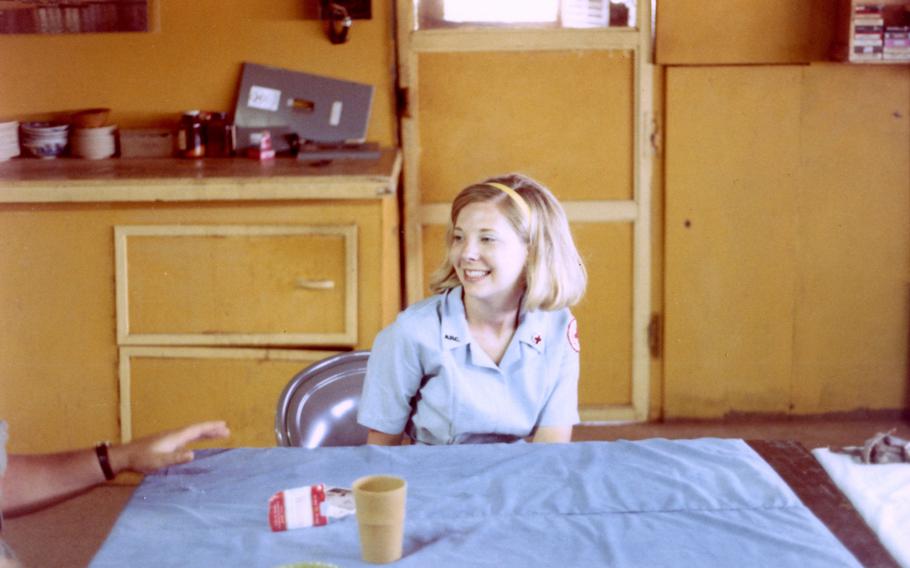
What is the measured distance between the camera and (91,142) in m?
3.99

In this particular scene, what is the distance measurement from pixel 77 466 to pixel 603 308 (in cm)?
267

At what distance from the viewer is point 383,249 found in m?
3.55

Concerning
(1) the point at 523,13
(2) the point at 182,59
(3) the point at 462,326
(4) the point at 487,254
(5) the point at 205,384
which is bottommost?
(5) the point at 205,384

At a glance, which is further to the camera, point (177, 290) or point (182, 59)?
point (182, 59)

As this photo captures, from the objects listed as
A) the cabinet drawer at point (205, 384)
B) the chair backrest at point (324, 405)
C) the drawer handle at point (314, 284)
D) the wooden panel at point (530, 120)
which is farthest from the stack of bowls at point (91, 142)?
the chair backrest at point (324, 405)

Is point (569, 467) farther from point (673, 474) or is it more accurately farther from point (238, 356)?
point (238, 356)

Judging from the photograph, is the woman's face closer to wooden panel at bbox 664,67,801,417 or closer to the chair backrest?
the chair backrest

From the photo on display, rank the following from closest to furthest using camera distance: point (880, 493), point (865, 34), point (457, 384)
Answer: point (880, 493) → point (457, 384) → point (865, 34)

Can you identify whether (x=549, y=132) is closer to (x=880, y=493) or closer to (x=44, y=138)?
(x=44, y=138)

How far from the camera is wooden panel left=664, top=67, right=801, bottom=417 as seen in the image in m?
4.16

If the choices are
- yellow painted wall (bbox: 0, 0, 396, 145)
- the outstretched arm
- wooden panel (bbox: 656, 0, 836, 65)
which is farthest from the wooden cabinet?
the outstretched arm

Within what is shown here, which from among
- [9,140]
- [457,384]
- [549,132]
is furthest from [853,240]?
[9,140]

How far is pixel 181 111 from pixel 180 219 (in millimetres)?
745

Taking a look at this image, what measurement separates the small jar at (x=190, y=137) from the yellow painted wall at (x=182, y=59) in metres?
0.15
